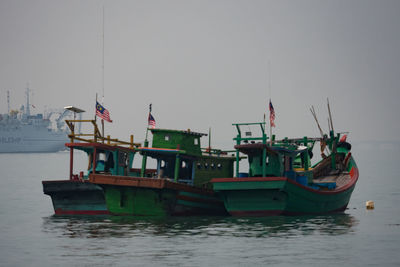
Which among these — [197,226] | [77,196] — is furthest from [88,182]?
[197,226]

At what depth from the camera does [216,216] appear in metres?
33.4

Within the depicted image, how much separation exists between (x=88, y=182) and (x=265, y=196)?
30.7 feet

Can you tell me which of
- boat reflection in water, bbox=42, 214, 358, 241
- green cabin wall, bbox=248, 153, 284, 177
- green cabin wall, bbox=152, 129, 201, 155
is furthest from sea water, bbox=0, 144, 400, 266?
green cabin wall, bbox=152, 129, 201, 155

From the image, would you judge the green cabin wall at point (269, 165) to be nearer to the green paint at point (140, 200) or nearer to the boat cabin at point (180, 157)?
the boat cabin at point (180, 157)

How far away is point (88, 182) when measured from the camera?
3341 centimetres

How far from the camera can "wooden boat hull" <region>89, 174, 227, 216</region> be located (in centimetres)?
3064

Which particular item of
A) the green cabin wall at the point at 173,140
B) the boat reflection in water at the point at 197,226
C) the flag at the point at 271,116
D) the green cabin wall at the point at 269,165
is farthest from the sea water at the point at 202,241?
the flag at the point at 271,116

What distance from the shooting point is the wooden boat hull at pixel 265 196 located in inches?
1194

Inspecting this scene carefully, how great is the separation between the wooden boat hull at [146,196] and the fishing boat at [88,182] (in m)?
2.11

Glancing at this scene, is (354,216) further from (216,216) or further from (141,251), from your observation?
(141,251)

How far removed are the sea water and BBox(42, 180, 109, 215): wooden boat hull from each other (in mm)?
1158

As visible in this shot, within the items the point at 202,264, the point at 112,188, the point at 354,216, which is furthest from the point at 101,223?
the point at 354,216

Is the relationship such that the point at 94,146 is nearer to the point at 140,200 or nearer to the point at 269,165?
the point at 140,200

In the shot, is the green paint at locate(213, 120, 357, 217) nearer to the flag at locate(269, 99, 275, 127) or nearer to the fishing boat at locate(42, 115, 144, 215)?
the flag at locate(269, 99, 275, 127)
